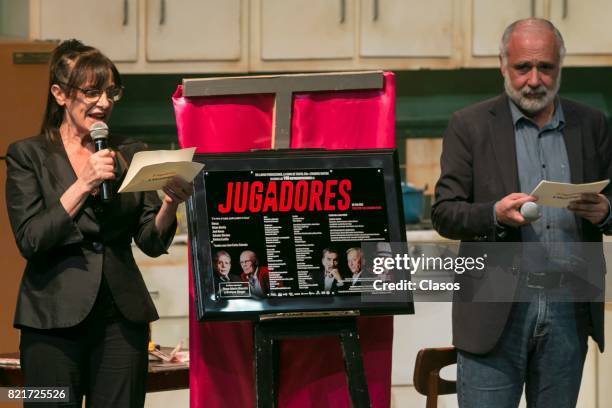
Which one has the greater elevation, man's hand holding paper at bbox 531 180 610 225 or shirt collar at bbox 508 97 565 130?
shirt collar at bbox 508 97 565 130

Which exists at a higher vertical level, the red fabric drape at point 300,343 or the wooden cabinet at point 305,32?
the wooden cabinet at point 305,32

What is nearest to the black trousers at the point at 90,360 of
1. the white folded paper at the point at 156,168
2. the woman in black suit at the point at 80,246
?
the woman in black suit at the point at 80,246

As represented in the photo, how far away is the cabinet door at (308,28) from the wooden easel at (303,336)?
2251 millimetres

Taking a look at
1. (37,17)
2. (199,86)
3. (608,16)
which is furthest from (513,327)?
(37,17)

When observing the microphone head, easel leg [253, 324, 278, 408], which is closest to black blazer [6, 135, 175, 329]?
the microphone head

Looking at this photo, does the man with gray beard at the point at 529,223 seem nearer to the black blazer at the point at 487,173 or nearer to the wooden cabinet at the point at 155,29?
the black blazer at the point at 487,173

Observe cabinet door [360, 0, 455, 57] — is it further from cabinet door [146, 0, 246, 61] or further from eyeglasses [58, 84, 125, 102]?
eyeglasses [58, 84, 125, 102]

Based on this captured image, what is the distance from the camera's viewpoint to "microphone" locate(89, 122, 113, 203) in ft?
6.85

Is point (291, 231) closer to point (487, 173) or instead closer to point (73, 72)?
point (487, 173)

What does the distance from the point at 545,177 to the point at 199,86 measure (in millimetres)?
804

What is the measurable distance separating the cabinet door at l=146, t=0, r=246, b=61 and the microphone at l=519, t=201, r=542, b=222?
2406mm

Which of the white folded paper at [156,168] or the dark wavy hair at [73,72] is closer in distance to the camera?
the white folded paper at [156,168]

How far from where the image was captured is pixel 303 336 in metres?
2.20

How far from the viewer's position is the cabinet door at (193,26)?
4285 millimetres
